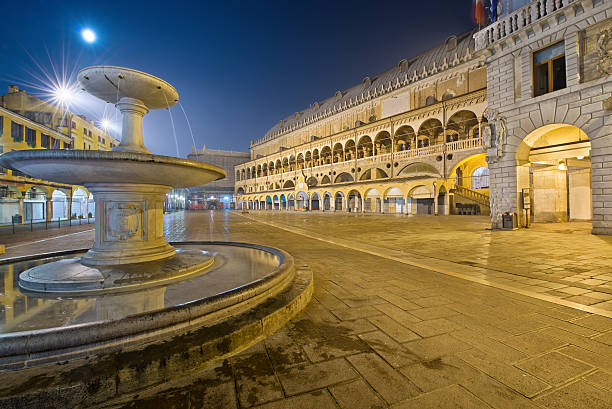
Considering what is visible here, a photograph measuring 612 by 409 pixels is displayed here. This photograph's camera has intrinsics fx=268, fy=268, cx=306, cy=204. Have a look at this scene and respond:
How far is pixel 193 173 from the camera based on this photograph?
14.4 feet

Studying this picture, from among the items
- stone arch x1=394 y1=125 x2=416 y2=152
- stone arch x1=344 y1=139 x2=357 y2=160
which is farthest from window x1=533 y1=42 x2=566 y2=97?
stone arch x1=344 y1=139 x2=357 y2=160

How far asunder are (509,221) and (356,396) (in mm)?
13320

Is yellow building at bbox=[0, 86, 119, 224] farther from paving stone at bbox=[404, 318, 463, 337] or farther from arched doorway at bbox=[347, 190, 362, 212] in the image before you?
arched doorway at bbox=[347, 190, 362, 212]

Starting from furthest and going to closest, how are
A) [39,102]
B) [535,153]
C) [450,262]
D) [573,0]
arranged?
1. [39,102]
2. [535,153]
3. [573,0]
4. [450,262]

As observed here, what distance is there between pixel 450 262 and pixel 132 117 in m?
6.80

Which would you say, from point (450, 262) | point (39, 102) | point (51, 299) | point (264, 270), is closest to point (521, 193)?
point (450, 262)

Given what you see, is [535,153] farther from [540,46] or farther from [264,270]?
[264,270]

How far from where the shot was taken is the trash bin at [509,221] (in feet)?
38.5

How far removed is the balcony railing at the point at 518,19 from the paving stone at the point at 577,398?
14655mm

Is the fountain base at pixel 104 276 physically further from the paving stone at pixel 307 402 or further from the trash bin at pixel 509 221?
the trash bin at pixel 509 221

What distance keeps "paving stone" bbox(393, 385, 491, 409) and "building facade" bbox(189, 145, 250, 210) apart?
69244 mm

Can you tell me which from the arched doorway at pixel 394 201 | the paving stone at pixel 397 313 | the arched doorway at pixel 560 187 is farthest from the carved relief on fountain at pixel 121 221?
the arched doorway at pixel 394 201

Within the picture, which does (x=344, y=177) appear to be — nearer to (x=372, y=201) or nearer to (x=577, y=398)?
(x=372, y=201)

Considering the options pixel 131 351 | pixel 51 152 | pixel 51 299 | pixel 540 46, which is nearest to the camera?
pixel 131 351
